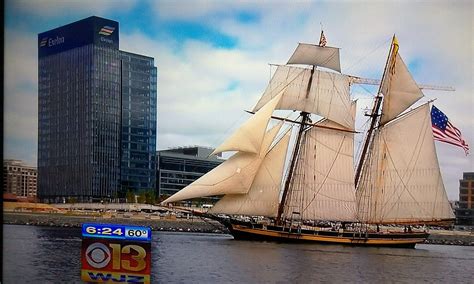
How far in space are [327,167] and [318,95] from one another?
1.28 m

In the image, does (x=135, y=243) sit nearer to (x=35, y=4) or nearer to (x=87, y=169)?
(x=87, y=169)

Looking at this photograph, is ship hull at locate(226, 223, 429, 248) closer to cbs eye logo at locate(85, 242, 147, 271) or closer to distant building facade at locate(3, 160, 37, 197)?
distant building facade at locate(3, 160, 37, 197)

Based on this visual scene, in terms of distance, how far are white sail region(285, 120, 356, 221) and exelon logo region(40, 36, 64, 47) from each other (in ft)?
10.7

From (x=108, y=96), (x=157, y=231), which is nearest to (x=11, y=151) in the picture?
(x=108, y=96)

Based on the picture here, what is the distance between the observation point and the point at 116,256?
709cm

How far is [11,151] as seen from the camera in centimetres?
831

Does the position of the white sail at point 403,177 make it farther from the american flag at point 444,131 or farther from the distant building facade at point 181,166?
the distant building facade at point 181,166

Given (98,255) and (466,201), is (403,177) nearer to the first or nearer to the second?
(466,201)

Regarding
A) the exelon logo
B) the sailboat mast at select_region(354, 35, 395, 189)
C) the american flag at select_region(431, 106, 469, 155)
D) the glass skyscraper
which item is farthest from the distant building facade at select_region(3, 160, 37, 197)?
the american flag at select_region(431, 106, 469, 155)

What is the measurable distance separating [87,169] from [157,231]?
0.97m

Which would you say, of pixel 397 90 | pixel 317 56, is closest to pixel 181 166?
pixel 317 56

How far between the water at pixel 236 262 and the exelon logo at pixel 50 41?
1.98 meters

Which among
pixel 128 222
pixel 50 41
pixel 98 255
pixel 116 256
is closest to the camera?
pixel 116 256

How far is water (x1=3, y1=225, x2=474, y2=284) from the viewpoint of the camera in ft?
24.1
